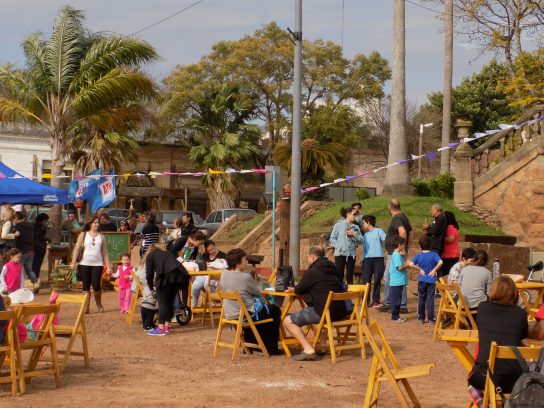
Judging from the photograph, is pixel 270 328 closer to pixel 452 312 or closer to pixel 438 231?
pixel 452 312

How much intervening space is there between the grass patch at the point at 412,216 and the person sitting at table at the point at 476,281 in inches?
365

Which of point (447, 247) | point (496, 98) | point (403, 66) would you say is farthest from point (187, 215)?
point (496, 98)

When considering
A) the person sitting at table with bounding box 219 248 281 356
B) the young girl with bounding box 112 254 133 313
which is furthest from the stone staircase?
the person sitting at table with bounding box 219 248 281 356

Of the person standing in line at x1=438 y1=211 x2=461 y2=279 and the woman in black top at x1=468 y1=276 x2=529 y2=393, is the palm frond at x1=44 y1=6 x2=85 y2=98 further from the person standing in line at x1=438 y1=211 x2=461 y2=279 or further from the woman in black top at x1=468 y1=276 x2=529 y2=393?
the woman in black top at x1=468 y1=276 x2=529 y2=393

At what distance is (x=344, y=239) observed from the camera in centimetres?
1571

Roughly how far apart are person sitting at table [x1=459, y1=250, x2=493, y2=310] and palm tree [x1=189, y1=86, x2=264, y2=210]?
32196 mm

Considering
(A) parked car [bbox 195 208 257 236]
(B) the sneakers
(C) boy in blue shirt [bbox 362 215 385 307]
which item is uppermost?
(A) parked car [bbox 195 208 257 236]

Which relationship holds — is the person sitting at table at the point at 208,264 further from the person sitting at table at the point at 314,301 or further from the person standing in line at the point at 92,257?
the person sitting at table at the point at 314,301

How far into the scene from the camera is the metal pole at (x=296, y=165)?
17594 mm

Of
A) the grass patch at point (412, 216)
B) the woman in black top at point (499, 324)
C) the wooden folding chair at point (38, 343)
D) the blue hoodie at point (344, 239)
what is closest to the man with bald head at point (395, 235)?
the blue hoodie at point (344, 239)

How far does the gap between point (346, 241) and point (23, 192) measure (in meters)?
6.67

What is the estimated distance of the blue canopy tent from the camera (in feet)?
60.7

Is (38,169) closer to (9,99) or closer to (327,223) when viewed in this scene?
(9,99)

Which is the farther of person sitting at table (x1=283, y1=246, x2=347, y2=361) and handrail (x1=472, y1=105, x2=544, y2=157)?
handrail (x1=472, y1=105, x2=544, y2=157)
